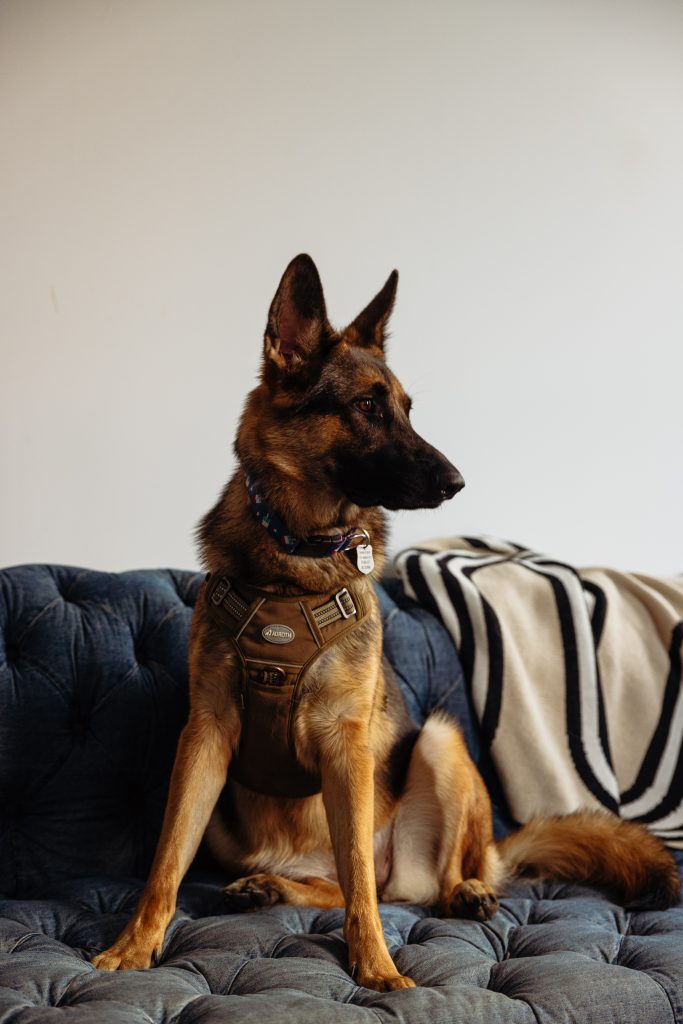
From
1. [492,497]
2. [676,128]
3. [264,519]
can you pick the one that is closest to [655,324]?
[676,128]

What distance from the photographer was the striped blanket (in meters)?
2.18

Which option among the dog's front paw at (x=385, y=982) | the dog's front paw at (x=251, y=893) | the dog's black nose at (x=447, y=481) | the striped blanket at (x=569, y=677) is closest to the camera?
the dog's front paw at (x=385, y=982)

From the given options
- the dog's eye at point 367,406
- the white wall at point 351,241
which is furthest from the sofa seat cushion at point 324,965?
the white wall at point 351,241

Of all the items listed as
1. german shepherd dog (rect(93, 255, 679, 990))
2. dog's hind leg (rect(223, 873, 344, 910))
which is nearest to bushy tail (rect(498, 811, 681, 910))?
german shepherd dog (rect(93, 255, 679, 990))

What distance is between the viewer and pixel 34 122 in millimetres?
2363

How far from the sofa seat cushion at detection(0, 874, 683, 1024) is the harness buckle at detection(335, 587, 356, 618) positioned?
0.57 m

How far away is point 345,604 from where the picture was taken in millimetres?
1652

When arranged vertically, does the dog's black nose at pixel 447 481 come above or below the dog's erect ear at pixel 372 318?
below

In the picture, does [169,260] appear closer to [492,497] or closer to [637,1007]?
[492,497]

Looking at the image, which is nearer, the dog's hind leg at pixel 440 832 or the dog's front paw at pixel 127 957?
the dog's front paw at pixel 127 957

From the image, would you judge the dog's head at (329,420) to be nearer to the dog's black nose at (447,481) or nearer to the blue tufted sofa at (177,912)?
the dog's black nose at (447,481)

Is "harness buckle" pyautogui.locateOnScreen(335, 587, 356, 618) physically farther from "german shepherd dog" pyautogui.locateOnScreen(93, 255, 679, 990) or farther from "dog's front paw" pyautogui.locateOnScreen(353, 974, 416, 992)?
"dog's front paw" pyautogui.locateOnScreen(353, 974, 416, 992)

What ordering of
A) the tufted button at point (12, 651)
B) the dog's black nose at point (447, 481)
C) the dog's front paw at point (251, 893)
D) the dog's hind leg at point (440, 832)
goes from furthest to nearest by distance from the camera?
1. the tufted button at point (12, 651)
2. the dog's hind leg at point (440, 832)
3. the dog's front paw at point (251, 893)
4. the dog's black nose at point (447, 481)

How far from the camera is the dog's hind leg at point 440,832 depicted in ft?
5.84
